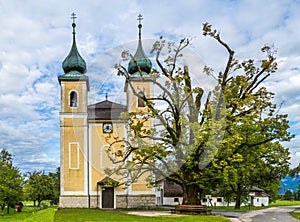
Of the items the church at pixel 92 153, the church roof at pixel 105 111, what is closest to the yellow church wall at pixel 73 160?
the church at pixel 92 153

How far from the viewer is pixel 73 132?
35531mm

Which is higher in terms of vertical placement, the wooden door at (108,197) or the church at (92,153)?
the church at (92,153)

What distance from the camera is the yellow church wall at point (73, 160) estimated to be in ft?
114

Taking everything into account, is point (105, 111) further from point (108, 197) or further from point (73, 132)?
point (108, 197)

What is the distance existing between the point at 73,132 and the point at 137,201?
7659 mm

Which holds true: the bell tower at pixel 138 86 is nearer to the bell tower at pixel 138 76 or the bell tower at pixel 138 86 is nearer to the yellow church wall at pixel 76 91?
the bell tower at pixel 138 76

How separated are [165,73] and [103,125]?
12.7 meters

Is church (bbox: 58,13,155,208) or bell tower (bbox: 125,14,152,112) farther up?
bell tower (bbox: 125,14,152,112)

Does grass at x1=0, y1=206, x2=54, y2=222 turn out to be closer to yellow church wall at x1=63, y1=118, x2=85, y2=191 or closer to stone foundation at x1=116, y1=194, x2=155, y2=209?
yellow church wall at x1=63, y1=118, x2=85, y2=191

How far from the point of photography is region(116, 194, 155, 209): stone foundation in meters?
34.6

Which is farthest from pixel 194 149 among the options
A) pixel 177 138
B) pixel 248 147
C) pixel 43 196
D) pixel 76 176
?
pixel 43 196

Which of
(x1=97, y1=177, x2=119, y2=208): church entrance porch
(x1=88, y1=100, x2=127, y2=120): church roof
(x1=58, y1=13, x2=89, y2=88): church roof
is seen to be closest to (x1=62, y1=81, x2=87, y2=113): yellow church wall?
(x1=58, y1=13, x2=89, y2=88): church roof

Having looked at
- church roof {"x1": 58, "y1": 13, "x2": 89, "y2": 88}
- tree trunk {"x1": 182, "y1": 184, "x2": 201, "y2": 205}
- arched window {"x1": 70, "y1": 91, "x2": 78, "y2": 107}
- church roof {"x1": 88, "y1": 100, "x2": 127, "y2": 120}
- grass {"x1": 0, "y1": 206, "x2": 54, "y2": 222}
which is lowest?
grass {"x1": 0, "y1": 206, "x2": 54, "y2": 222}

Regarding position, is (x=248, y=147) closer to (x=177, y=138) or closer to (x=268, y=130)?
(x=268, y=130)
